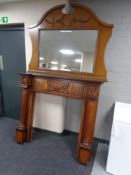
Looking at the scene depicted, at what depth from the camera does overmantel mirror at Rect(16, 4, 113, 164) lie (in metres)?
1.77

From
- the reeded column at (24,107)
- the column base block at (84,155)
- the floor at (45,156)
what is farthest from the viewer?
the reeded column at (24,107)

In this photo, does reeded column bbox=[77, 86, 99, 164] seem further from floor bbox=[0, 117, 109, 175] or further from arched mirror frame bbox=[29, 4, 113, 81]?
arched mirror frame bbox=[29, 4, 113, 81]

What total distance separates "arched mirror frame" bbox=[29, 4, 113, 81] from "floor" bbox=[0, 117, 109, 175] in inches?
45.8

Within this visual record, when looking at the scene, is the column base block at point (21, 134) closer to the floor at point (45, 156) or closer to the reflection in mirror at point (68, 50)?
the floor at point (45, 156)

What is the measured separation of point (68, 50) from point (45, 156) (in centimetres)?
159

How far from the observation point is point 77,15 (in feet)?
5.96

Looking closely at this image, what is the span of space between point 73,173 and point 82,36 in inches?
71.3

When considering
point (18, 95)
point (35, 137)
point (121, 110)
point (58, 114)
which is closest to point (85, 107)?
point (121, 110)

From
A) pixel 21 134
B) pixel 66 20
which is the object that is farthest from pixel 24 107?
pixel 66 20

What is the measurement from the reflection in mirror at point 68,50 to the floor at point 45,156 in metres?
1.26

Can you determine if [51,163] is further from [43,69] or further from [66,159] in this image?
[43,69]

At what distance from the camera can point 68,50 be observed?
1.99 metres

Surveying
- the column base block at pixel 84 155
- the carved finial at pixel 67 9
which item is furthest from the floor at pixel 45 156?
the carved finial at pixel 67 9

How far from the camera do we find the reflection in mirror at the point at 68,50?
1.85m
